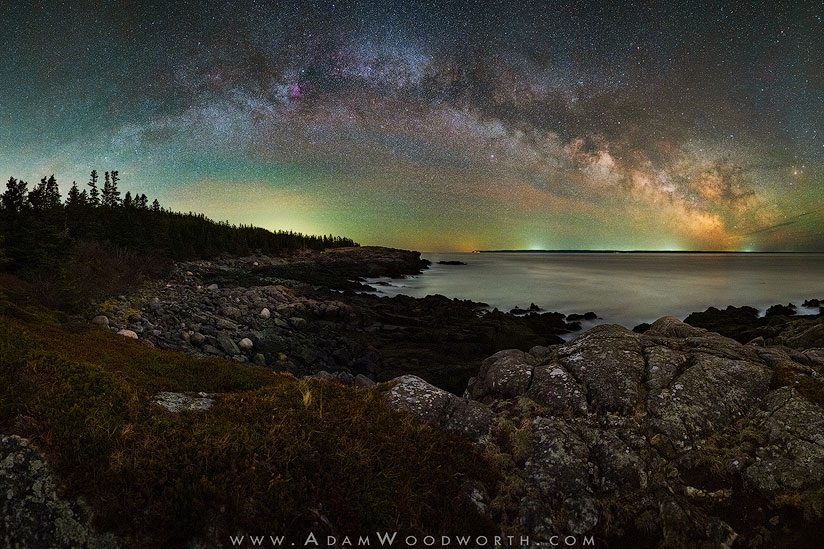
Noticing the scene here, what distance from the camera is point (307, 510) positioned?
3389 mm

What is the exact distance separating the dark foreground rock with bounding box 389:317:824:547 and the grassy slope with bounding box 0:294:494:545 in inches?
28.1

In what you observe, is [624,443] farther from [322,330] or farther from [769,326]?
[769,326]

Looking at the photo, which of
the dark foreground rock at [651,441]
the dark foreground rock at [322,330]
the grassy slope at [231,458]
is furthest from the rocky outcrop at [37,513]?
the dark foreground rock at [322,330]

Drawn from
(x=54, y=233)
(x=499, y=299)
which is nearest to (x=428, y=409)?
(x=54, y=233)

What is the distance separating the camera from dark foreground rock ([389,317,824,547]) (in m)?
4.12

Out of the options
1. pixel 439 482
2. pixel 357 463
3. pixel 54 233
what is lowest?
pixel 439 482

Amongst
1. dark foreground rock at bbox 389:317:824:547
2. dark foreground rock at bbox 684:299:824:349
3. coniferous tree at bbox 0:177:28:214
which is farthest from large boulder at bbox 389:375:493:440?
A: coniferous tree at bbox 0:177:28:214

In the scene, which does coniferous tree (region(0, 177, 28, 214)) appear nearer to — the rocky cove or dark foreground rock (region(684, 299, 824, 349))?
the rocky cove

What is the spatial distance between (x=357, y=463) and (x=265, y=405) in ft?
5.20

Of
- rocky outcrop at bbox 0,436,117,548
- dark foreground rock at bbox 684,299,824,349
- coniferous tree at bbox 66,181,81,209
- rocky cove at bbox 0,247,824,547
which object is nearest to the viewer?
rocky outcrop at bbox 0,436,117,548

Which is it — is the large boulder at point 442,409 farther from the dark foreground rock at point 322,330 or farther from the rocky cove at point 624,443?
the dark foreground rock at point 322,330

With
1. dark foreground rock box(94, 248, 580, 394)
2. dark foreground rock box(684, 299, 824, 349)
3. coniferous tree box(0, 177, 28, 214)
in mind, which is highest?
coniferous tree box(0, 177, 28, 214)

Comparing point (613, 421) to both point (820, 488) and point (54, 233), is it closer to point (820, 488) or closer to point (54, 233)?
point (820, 488)

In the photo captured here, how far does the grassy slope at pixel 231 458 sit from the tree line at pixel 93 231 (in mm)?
14482
